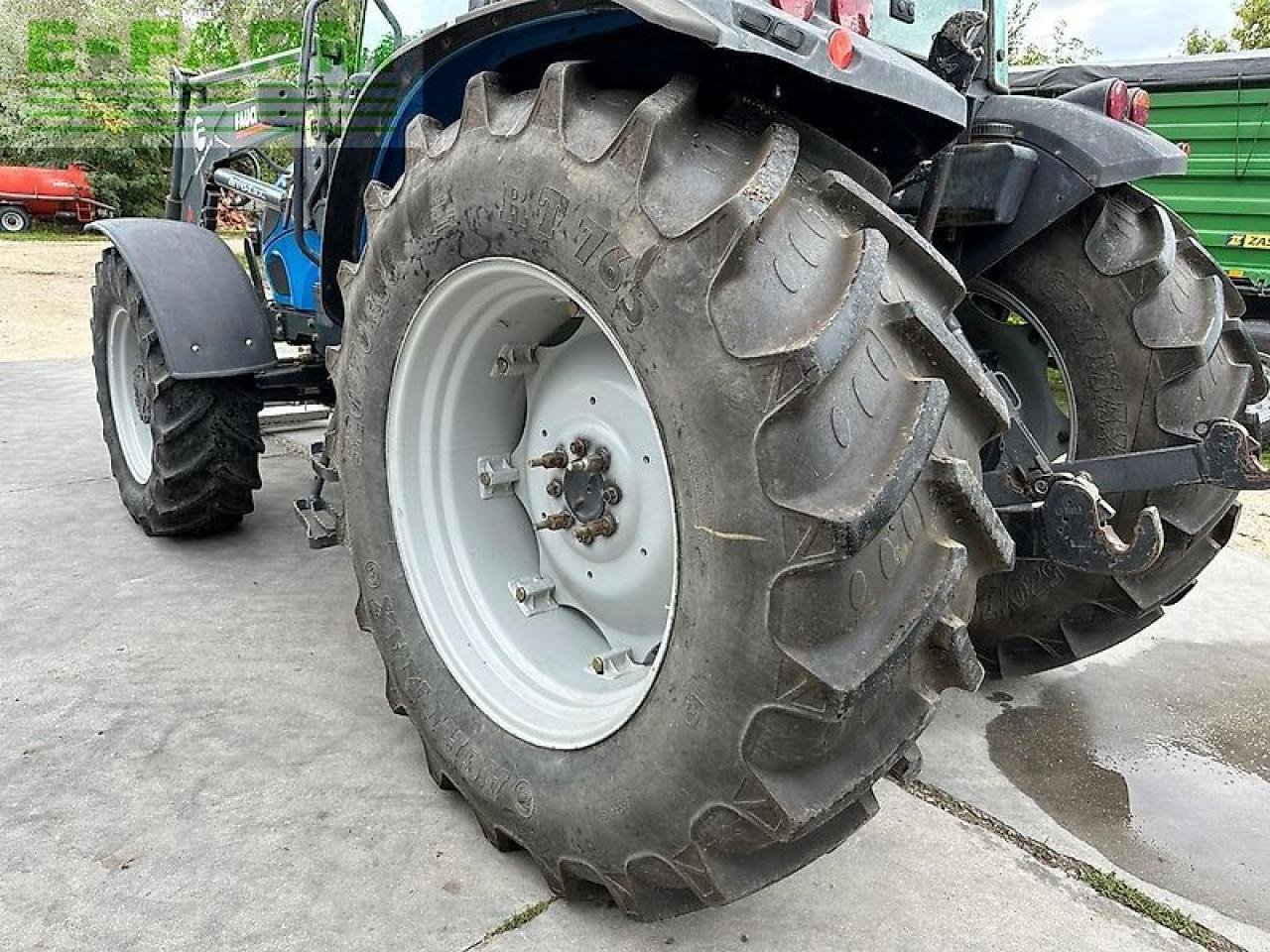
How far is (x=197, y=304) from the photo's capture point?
11.4 ft

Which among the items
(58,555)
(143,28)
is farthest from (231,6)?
(58,555)

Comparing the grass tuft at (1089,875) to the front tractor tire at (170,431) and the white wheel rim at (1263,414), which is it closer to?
the white wheel rim at (1263,414)

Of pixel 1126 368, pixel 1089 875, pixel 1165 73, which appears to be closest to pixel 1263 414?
pixel 1126 368

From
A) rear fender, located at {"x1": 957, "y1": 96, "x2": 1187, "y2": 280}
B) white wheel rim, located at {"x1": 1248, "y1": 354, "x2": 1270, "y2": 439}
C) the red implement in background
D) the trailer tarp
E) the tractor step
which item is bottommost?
the red implement in background

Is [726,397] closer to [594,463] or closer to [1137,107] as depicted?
[594,463]

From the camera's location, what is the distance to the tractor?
146cm

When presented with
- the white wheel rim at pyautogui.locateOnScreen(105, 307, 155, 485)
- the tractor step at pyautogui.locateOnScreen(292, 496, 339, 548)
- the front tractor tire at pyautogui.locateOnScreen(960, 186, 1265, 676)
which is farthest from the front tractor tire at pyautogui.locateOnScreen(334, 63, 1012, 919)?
the white wheel rim at pyautogui.locateOnScreen(105, 307, 155, 485)

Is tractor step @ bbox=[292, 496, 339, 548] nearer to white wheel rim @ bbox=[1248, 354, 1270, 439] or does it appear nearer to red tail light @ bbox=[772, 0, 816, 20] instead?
red tail light @ bbox=[772, 0, 816, 20]

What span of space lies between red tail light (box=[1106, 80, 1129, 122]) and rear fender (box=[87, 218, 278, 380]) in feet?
→ 9.11

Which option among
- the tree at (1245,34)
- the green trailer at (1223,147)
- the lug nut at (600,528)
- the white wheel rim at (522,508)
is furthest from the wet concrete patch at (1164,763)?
the tree at (1245,34)

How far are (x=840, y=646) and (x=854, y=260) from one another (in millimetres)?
572

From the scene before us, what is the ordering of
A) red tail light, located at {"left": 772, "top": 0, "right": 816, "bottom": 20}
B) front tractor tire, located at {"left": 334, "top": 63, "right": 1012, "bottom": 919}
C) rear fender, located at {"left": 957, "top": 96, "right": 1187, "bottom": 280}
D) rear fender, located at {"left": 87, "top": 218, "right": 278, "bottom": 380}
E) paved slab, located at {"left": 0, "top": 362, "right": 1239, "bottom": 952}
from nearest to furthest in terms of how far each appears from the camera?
front tractor tire, located at {"left": 334, "top": 63, "right": 1012, "bottom": 919} → red tail light, located at {"left": 772, "top": 0, "right": 816, "bottom": 20} → paved slab, located at {"left": 0, "top": 362, "right": 1239, "bottom": 952} → rear fender, located at {"left": 957, "top": 96, "right": 1187, "bottom": 280} → rear fender, located at {"left": 87, "top": 218, "right": 278, "bottom": 380}

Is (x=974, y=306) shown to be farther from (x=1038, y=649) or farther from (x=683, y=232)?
(x=683, y=232)

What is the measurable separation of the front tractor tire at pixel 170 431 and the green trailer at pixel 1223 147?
6.24 meters
